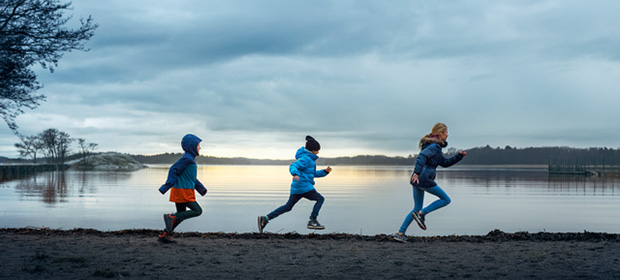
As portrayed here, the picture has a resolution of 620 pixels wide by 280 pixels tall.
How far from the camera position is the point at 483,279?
6.16 metres

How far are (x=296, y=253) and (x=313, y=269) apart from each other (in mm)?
1045

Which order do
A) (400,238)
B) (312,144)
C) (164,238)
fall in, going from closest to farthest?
(164,238) < (400,238) < (312,144)

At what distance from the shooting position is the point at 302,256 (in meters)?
7.51

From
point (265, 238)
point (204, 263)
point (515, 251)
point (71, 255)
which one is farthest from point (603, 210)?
point (71, 255)

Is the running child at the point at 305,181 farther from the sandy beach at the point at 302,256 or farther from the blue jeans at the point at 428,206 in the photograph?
the blue jeans at the point at 428,206

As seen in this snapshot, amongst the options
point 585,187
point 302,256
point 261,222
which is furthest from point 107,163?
point 302,256

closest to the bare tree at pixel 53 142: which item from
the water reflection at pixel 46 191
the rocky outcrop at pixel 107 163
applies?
the rocky outcrop at pixel 107 163

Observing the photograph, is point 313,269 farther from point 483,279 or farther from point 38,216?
point 38,216

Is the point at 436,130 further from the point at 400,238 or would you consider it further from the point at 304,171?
the point at 304,171

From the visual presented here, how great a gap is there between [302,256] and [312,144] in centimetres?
319

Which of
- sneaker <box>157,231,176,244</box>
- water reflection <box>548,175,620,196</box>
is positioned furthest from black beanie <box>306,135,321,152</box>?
water reflection <box>548,175,620,196</box>

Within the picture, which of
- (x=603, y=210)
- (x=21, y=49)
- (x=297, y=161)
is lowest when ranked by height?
(x=603, y=210)

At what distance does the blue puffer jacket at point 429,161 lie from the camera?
891cm

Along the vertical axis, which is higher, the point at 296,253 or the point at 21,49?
the point at 21,49
